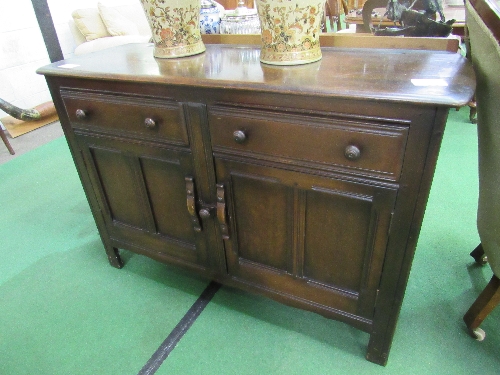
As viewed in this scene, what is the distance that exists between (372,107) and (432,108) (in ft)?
0.32

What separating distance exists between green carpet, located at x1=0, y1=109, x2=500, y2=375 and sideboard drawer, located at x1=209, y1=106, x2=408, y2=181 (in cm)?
59

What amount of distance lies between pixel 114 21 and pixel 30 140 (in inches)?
58.1

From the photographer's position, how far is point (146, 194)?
1058mm

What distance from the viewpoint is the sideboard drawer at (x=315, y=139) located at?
654mm

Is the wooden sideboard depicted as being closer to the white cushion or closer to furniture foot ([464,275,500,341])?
furniture foot ([464,275,500,341])

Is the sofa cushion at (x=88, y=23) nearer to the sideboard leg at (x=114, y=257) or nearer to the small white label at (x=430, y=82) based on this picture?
the sideboard leg at (x=114, y=257)

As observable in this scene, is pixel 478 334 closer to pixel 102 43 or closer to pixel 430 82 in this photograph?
pixel 430 82

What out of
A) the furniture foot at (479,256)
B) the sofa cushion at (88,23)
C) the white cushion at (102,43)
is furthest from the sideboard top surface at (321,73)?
the sofa cushion at (88,23)

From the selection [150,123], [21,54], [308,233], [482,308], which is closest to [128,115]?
[150,123]

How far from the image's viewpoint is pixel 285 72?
0.77 m

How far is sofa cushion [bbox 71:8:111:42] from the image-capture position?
10.1 feet

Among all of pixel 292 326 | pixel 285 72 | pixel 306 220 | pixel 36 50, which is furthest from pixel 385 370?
pixel 36 50

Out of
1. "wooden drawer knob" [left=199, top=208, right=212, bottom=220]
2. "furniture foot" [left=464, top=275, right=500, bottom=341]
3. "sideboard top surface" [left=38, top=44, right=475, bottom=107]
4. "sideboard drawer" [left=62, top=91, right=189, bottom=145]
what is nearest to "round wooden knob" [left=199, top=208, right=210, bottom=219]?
"wooden drawer knob" [left=199, top=208, right=212, bottom=220]

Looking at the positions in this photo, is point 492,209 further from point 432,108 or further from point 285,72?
point 285,72
